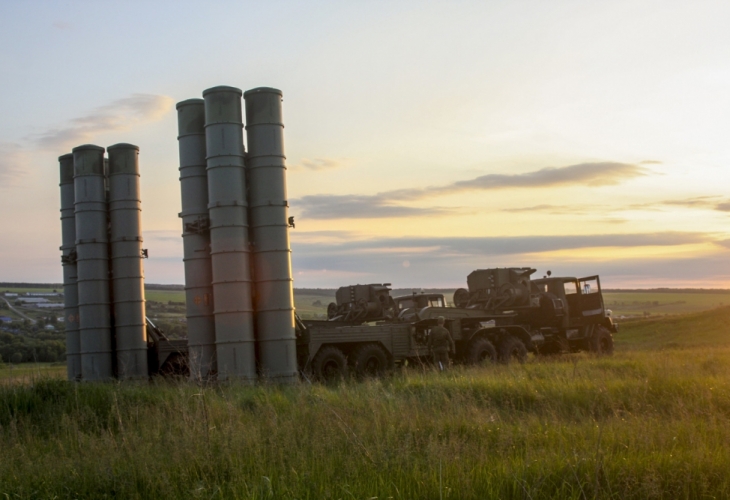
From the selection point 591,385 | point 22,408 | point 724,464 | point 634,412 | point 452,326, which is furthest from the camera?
point 452,326

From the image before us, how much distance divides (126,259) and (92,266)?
2.87 ft

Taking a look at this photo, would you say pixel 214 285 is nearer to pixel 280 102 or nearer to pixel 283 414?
pixel 280 102

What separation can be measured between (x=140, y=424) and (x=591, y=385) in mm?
7190

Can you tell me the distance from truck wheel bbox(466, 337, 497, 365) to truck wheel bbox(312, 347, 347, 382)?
4.88 meters

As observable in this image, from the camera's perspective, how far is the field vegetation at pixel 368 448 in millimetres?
6340

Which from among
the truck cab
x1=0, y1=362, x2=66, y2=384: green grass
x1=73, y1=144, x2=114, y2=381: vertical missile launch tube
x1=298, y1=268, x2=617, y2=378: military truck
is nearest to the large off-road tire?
x1=73, y1=144, x2=114, y2=381: vertical missile launch tube

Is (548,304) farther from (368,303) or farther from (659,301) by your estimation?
(659,301)

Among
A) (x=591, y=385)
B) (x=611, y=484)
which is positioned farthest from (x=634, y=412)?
(x=611, y=484)

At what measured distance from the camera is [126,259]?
1916 centimetres

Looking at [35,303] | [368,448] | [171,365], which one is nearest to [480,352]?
[171,365]

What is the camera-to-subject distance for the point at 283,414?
10070 millimetres

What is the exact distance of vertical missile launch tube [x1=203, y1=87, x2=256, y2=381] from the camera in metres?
15.7

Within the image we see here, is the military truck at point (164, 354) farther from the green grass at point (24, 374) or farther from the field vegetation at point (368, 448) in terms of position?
the field vegetation at point (368, 448)

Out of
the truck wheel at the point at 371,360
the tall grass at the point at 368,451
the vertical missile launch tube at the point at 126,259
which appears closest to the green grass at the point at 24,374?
the tall grass at the point at 368,451
